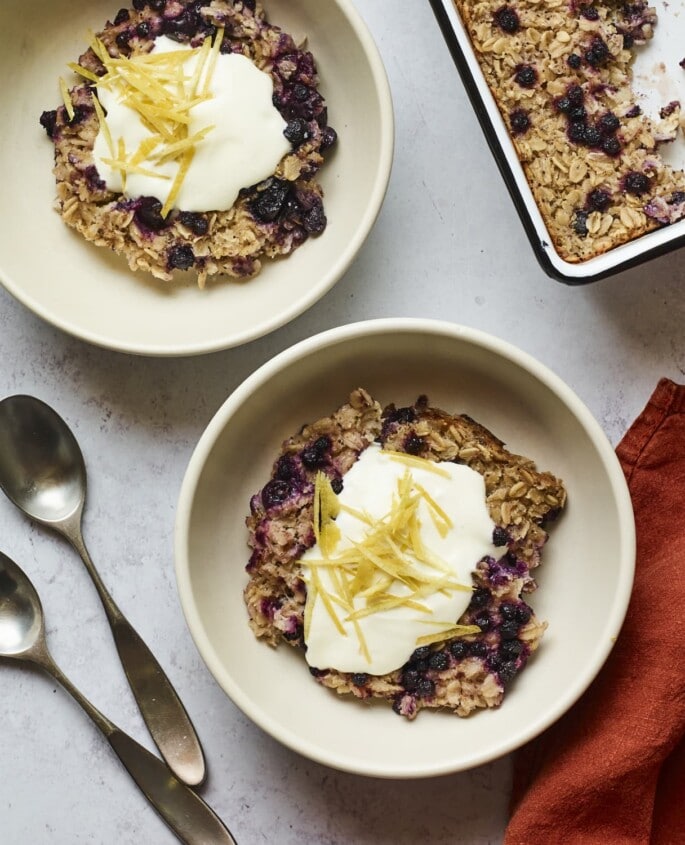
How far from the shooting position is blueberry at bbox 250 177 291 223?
2342 millimetres

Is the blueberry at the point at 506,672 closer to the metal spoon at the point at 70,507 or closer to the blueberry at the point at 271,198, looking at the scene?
the metal spoon at the point at 70,507

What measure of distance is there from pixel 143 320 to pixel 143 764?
1089mm

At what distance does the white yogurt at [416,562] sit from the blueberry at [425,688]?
73mm

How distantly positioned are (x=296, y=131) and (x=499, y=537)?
3.50 ft

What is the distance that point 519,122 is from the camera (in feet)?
7.57

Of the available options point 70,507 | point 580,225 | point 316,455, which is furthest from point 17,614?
point 580,225

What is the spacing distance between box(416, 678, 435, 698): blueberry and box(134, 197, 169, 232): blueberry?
123 centimetres

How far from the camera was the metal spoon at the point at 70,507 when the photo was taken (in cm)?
242

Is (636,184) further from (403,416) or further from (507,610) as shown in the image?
(507,610)

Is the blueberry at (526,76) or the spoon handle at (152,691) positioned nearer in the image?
the blueberry at (526,76)

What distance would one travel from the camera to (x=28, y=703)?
2457mm

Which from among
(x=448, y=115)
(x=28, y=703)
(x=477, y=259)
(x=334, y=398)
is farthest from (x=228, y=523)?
(x=448, y=115)

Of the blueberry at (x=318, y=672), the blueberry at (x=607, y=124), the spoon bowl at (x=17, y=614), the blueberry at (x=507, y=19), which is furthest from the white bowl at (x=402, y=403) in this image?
the blueberry at (x=507, y=19)

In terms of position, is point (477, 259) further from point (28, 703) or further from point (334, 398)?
point (28, 703)
